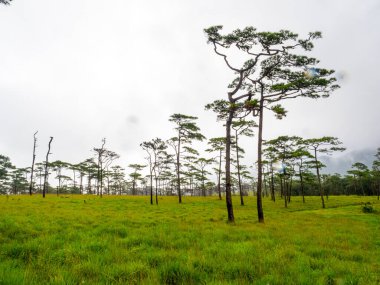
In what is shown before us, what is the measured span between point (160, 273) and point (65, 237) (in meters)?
5.21

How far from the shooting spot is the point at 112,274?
15.3ft

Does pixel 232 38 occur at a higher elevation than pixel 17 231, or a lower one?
higher

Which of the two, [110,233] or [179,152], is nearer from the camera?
[110,233]


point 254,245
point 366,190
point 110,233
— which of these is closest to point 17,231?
point 110,233

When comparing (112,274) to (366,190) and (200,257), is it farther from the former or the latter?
(366,190)

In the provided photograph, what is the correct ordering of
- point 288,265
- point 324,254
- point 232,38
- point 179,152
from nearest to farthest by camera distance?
point 288,265 → point 324,254 → point 232,38 → point 179,152

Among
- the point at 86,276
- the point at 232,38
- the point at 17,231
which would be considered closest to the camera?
the point at 86,276

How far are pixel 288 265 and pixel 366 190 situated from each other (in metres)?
115

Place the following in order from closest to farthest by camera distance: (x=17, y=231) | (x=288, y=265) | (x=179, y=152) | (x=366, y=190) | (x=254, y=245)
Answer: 1. (x=288, y=265)
2. (x=254, y=245)
3. (x=17, y=231)
4. (x=179, y=152)
5. (x=366, y=190)

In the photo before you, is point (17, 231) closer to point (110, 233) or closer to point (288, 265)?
point (110, 233)

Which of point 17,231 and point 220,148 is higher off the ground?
point 220,148

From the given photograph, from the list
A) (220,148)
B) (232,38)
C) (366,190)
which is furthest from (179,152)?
(366,190)

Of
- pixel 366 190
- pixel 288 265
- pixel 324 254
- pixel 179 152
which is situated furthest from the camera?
pixel 366 190

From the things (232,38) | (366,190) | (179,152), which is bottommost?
(366,190)
